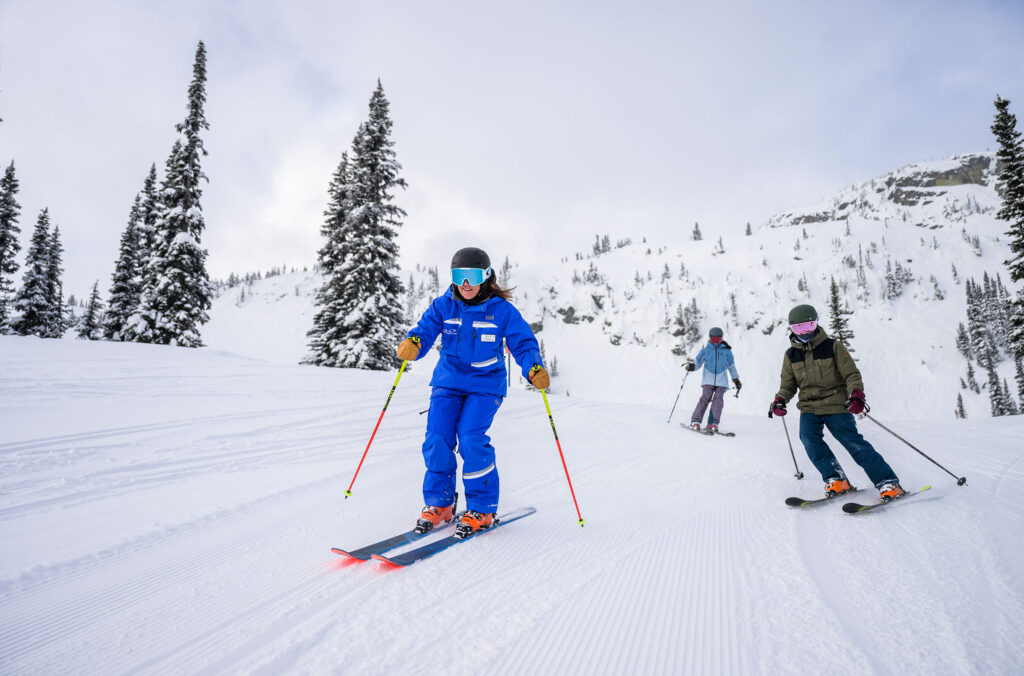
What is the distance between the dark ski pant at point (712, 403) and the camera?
7.51m

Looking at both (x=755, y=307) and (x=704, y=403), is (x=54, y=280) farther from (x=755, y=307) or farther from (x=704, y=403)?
(x=755, y=307)

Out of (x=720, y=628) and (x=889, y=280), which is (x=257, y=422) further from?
(x=889, y=280)

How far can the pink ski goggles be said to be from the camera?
411cm

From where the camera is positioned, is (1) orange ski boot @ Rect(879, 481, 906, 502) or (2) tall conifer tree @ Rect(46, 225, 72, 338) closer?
(1) orange ski boot @ Rect(879, 481, 906, 502)

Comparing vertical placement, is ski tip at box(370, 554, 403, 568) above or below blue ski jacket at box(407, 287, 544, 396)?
below

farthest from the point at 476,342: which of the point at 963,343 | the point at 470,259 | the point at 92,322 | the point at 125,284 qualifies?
the point at 963,343

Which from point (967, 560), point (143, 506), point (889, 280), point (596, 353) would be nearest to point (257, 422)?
point (143, 506)

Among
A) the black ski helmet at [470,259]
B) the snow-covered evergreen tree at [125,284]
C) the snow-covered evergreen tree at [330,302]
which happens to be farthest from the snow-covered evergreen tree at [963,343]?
the snow-covered evergreen tree at [125,284]

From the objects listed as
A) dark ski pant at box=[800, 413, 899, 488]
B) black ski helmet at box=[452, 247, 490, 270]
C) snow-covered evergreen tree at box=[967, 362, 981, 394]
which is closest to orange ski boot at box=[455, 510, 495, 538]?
black ski helmet at box=[452, 247, 490, 270]

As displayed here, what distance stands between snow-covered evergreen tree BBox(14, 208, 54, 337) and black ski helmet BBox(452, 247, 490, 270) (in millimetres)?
34437

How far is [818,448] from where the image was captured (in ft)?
12.6

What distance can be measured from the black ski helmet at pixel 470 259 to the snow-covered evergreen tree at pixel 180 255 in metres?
17.9

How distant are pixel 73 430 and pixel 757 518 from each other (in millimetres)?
6521

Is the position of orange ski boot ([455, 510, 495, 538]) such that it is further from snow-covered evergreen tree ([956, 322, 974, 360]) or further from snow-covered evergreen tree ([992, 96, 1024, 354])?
snow-covered evergreen tree ([956, 322, 974, 360])
